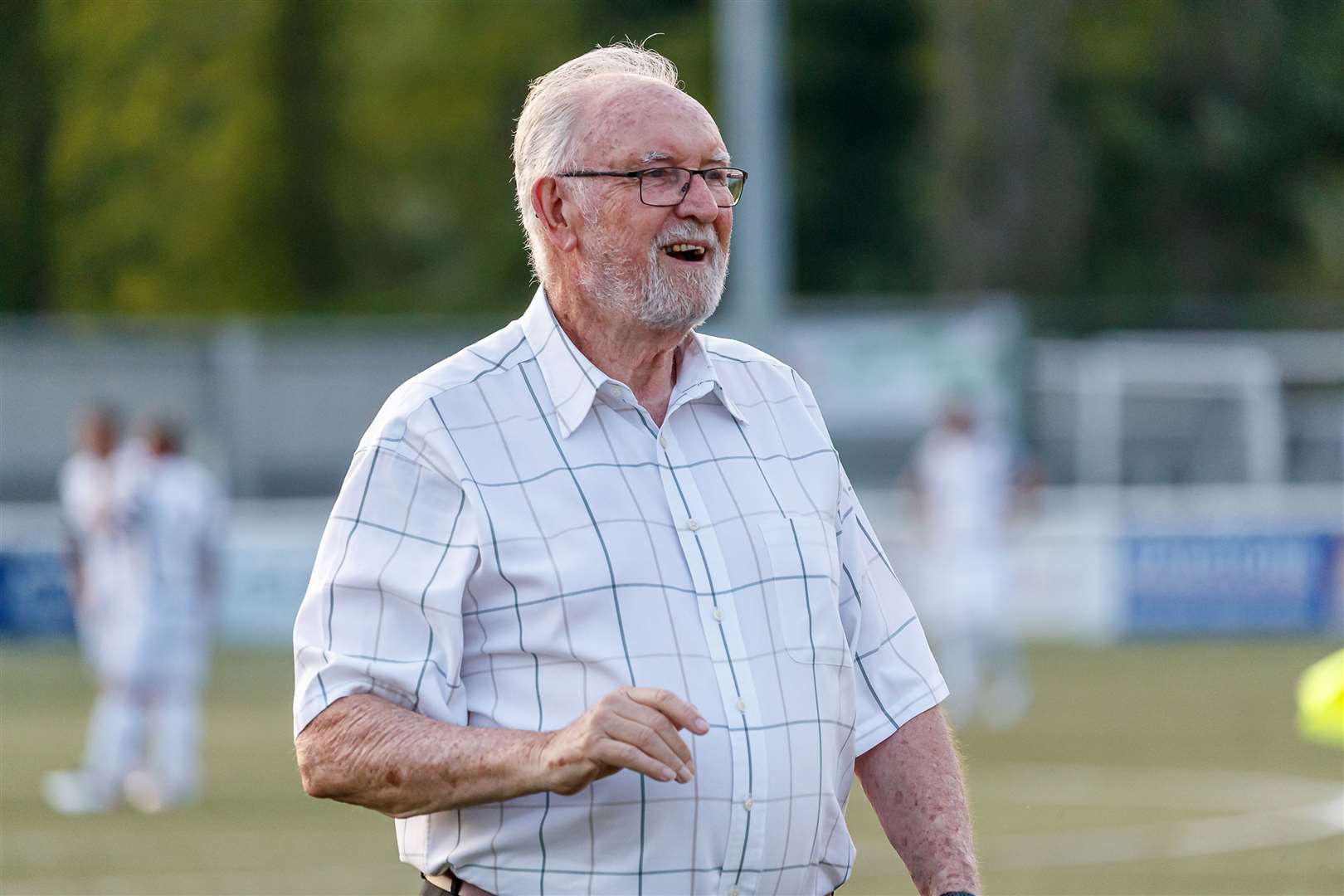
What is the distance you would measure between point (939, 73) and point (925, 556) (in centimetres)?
1923

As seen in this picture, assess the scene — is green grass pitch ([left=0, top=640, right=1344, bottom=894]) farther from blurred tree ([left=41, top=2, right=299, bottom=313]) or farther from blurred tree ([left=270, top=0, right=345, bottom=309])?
blurred tree ([left=270, top=0, right=345, bottom=309])

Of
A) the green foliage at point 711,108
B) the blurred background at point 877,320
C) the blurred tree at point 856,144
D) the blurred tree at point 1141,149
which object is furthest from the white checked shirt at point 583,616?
the blurred tree at point 856,144

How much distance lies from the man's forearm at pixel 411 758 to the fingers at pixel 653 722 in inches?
6.2

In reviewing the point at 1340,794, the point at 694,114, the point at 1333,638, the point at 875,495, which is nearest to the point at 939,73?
the point at 875,495

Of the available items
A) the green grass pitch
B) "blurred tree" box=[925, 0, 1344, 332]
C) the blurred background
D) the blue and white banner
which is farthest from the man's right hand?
"blurred tree" box=[925, 0, 1344, 332]

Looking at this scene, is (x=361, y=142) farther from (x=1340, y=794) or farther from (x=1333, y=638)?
(x=1340, y=794)

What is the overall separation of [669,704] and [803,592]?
49cm

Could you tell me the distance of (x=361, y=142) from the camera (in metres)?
46.1

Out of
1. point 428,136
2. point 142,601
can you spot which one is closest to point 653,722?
point 142,601

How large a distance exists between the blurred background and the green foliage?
73 millimetres

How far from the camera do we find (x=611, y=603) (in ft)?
11.4

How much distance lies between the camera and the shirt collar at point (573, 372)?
360cm

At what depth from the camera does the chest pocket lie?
11.8ft

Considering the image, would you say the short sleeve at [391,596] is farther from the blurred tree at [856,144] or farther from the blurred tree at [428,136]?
the blurred tree at [428,136]
